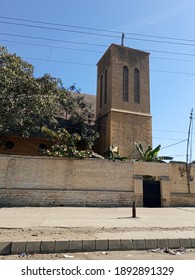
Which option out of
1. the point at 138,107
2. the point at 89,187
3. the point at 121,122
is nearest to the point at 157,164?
the point at 89,187

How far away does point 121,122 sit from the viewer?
76.0ft

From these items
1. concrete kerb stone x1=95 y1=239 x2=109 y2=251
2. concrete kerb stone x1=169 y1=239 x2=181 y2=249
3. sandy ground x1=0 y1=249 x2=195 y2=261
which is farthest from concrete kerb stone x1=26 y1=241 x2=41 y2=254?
concrete kerb stone x1=169 y1=239 x2=181 y2=249

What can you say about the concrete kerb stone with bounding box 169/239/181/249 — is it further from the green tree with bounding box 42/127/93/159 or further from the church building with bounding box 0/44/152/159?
the church building with bounding box 0/44/152/159

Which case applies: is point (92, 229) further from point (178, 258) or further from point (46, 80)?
point (46, 80)

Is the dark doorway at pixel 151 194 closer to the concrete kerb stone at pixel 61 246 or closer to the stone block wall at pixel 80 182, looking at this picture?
the stone block wall at pixel 80 182

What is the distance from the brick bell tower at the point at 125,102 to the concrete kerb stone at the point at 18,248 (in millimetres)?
17197

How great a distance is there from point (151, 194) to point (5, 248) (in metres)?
12.6

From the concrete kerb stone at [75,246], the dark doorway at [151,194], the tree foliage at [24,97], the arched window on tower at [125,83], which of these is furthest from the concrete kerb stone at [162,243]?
the arched window on tower at [125,83]

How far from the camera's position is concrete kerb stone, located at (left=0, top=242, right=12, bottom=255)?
5.20 metres

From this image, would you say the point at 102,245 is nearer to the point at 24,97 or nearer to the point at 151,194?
the point at 151,194

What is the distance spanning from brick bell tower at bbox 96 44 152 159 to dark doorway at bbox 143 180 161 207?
248 inches

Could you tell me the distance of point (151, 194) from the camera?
16.4m

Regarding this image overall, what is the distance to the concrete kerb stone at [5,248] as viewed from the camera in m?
5.20

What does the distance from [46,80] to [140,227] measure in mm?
14664
